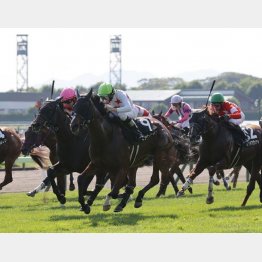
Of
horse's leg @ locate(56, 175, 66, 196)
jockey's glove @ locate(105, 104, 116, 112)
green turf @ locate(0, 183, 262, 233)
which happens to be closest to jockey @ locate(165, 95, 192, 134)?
green turf @ locate(0, 183, 262, 233)

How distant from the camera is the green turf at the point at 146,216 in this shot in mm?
11797

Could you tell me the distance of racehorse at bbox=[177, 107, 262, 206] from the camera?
50.0ft

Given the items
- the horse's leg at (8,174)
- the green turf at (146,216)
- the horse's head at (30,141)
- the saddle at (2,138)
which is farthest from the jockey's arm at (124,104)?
the saddle at (2,138)

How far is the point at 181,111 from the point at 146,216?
6.37 meters

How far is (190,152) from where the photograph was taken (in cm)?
1888

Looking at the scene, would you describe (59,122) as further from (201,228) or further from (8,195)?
(8,195)

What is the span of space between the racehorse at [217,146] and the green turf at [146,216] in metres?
0.67

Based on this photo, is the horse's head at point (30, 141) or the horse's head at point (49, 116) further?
the horse's head at point (30, 141)

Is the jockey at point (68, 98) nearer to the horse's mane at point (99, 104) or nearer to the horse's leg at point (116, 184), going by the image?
the horse's mane at point (99, 104)

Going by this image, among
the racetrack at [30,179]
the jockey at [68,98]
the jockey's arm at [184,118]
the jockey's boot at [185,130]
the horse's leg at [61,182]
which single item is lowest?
the racetrack at [30,179]

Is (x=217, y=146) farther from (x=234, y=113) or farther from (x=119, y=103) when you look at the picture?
(x=119, y=103)

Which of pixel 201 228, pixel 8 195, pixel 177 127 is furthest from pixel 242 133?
pixel 8 195

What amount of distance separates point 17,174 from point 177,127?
9830 millimetres

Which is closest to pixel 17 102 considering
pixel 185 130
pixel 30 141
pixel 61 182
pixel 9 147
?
pixel 9 147
